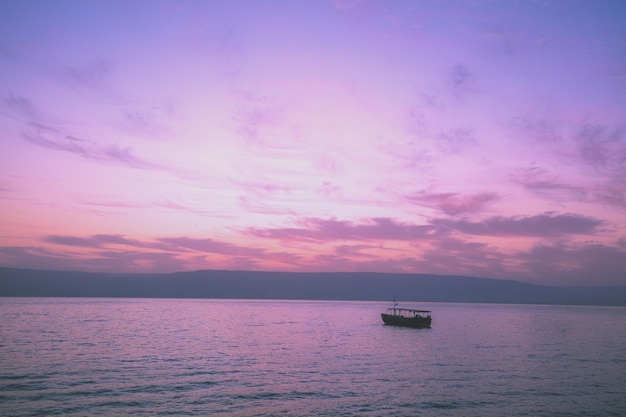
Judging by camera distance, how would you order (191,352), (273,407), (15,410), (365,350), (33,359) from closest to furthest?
(15,410), (273,407), (33,359), (191,352), (365,350)

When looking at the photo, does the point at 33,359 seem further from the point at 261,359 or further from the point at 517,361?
the point at 517,361

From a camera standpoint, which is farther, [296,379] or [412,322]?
[412,322]

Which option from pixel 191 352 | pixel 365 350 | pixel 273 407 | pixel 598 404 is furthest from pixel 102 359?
pixel 598 404

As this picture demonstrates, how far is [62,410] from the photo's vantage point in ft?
116

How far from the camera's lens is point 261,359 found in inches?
2525

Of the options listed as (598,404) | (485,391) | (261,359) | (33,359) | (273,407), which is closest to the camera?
(273,407)

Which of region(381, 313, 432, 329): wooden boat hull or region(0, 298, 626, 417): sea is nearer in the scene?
region(0, 298, 626, 417): sea

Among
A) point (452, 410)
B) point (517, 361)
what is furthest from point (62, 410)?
point (517, 361)

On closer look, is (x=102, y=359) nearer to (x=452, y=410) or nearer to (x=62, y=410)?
(x=62, y=410)

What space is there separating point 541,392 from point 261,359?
1382 inches

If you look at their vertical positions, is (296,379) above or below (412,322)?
above

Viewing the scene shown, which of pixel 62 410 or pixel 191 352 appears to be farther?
pixel 191 352

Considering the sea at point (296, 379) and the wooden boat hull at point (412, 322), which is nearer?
the sea at point (296, 379)

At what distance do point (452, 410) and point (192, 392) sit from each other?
2289 centimetres
